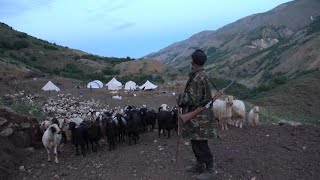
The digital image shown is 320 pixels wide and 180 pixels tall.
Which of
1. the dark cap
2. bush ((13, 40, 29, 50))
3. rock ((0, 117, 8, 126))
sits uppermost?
bush ((13, 40, 29, 50))

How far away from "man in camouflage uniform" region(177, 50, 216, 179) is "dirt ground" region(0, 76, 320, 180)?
0.80 meters

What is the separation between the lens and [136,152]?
11.0m

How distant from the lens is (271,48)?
10519 cm

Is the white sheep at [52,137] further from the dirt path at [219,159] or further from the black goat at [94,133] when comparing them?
the black goat at [94,133]

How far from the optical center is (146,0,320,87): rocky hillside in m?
77.2

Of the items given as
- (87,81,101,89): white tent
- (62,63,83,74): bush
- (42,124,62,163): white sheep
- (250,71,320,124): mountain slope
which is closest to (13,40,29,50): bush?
(62,63,83,74): bush

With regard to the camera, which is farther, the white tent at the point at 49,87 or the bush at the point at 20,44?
the bush at the point at 20,44

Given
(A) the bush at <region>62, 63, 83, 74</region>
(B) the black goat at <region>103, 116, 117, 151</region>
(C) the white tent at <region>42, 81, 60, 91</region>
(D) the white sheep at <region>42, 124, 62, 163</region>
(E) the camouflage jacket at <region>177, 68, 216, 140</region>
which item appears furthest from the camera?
(A) the bush at <region>62, 63, 83, 74</region>

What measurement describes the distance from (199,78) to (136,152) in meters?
3.91

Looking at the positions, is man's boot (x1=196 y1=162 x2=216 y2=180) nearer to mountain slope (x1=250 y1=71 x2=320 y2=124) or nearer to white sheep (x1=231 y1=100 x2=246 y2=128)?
white sheep (x1=231 y1=100 x2=246 y2=128)

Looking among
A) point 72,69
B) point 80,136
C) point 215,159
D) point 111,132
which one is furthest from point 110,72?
point 215,159

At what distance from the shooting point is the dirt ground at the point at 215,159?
8.70m

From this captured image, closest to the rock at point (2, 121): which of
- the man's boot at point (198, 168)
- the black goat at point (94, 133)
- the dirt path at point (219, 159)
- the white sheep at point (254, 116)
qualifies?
the dirt path at point (219, 159)

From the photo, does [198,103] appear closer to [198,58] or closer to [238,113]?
[198,58]
